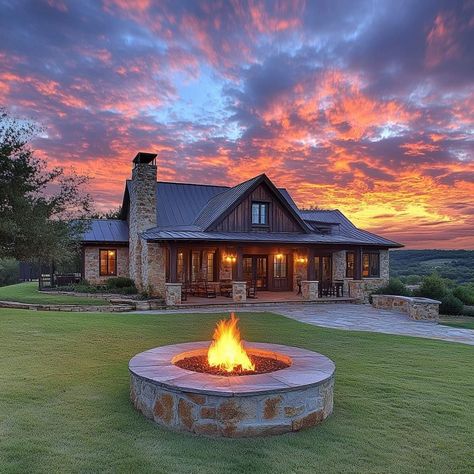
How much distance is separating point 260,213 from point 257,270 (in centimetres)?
377

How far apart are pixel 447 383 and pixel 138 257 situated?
17600mm

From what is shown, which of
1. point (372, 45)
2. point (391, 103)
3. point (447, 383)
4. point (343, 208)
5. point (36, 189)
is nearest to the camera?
point (447, 383)

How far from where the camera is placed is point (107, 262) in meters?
24.0

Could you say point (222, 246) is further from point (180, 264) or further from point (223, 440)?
point (223, 440)

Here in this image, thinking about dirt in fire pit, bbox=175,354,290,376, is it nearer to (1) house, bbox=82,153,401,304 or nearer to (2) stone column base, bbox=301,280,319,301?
(1) house, bbox=82,153,401,304

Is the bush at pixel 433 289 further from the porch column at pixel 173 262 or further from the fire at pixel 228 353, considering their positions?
the fire at pixel 228 353

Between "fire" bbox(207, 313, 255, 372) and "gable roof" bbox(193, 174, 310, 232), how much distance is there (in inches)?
524

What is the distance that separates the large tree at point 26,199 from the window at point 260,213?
30.0ft

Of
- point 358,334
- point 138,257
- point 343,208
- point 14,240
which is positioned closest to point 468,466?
point 358,334

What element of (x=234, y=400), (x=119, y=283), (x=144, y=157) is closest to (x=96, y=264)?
(x=119, y=283)

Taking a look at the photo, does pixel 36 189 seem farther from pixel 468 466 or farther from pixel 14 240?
pixel 468 466

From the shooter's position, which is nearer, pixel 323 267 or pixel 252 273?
pixel 252 273

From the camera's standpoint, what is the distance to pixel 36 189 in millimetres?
15414

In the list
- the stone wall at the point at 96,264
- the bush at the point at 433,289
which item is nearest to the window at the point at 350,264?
the bush at the point at 433,289
